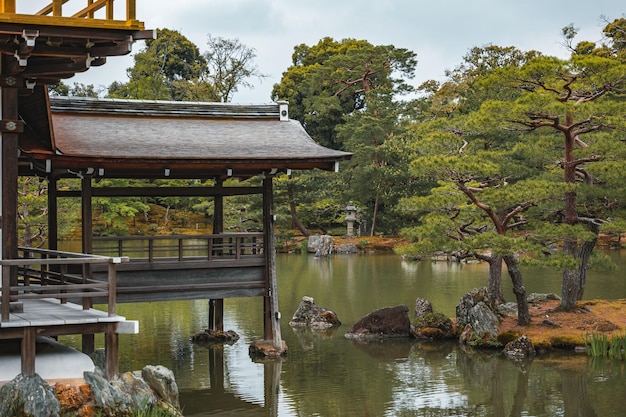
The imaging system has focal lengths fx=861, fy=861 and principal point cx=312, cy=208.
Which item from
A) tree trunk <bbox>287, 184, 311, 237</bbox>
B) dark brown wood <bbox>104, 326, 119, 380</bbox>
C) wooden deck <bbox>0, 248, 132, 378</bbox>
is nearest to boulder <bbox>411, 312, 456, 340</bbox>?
wooden deck <bbox>0, 248, 132, 378</bbox>

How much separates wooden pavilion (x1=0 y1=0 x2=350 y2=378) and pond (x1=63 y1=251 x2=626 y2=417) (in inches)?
41.9

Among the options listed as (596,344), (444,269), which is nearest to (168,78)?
(444,269)

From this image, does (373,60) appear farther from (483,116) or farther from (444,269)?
(483,116)

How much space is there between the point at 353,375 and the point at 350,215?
25739 millimetres

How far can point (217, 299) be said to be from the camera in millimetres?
14492

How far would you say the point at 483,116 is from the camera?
1511 cm

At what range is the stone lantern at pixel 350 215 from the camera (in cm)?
3747

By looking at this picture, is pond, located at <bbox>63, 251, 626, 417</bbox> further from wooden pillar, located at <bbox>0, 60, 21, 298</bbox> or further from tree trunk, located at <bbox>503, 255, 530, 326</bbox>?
wooden pillar, located at <bbox>0, 60, 21, 298</bbox>

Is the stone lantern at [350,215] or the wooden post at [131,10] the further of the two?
the stone lantern at [350,215]

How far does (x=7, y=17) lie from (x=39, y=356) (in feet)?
10.9

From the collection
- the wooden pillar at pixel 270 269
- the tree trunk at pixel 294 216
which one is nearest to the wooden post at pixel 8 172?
the wooden pillar at pixel 270 269

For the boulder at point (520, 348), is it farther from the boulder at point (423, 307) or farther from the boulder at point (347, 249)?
the boulder at point (347, 249)

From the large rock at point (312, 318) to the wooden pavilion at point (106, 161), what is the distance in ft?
6.41

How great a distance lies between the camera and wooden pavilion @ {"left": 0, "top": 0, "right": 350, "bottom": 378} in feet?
28.4
